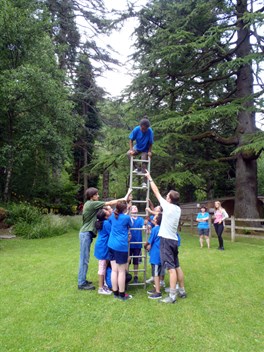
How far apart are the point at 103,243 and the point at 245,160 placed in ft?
39.3

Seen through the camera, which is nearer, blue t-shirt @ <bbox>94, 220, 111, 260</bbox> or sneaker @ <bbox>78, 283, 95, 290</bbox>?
blue t-shirt @ <bbox>94, 220, 111, 260</bbox>

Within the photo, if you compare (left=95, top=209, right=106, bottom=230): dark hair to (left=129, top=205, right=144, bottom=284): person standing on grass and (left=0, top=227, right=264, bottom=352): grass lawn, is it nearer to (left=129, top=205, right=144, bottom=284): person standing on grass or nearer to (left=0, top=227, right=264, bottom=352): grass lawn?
(left=129, top=205, right=144, bottom=284): person standing on grass

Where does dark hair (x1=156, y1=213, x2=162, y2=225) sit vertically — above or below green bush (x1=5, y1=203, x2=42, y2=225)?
above

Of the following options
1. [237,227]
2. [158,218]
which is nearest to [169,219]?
[158,218]

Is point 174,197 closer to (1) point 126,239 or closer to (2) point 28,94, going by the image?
(1) point 126,239

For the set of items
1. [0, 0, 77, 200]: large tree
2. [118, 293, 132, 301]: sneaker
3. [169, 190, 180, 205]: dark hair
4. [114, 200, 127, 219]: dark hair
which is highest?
[0, 0, 77, 200]: large tree

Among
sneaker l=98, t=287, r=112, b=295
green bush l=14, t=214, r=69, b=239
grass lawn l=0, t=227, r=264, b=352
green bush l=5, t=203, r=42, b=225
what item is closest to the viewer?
grass lawn l=0, t=227, r=264, b=352

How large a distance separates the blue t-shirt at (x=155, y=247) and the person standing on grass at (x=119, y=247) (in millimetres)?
731

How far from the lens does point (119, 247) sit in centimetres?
525

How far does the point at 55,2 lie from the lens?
22219 mm

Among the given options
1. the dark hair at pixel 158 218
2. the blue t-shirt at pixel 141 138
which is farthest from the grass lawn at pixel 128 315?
the blue t-shirt at pixel 141 138

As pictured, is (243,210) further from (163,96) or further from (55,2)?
(55,2)

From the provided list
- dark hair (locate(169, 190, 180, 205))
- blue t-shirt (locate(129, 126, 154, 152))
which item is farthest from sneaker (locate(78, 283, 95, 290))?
blue t-shirt (locate(129, 126, 154, 152))

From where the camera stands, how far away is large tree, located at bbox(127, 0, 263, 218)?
1434 centimetres
